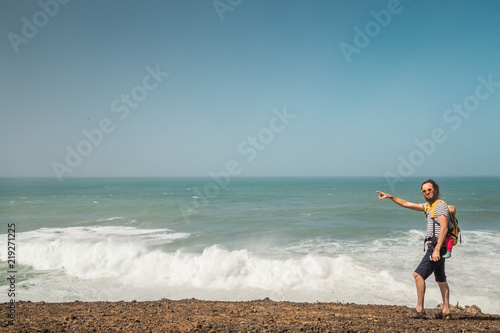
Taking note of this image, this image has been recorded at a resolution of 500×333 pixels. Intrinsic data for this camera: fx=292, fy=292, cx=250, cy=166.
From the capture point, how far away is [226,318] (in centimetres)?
470

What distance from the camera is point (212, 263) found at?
10648 mm

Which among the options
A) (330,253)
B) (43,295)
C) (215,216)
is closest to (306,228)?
(330,253)

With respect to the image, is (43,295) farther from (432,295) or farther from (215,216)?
(215,216)

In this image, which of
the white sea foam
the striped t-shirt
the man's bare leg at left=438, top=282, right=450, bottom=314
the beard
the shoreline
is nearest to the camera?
the shoreline

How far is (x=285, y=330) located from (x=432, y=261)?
2.45m

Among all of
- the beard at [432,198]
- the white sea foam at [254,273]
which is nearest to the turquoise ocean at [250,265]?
the white sea foam at [254,273]

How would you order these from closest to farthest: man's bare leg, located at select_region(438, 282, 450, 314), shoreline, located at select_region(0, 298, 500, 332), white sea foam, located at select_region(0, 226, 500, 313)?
shoreline, located at select_region(0, 298, 500, 332) < man's bare leg, located at select_region(438, 282, 450, 314) < white sea foam, located at select_region(0, 226, 500, 313)

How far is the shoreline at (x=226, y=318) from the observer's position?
4.04 m

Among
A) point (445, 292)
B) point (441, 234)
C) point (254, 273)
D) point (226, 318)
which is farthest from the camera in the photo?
point (254, 273)

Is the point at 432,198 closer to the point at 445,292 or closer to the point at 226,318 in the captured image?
the point at 445,292

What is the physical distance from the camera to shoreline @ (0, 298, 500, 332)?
4043 millimetres

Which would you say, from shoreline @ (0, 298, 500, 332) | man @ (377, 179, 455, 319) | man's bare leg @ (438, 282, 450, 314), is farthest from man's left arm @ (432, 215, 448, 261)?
shoreline @ (0, 298, 500, 332)

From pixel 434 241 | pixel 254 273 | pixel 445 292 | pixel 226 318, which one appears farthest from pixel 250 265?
pixel 434 241

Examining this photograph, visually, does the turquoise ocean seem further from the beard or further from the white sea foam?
the beard
